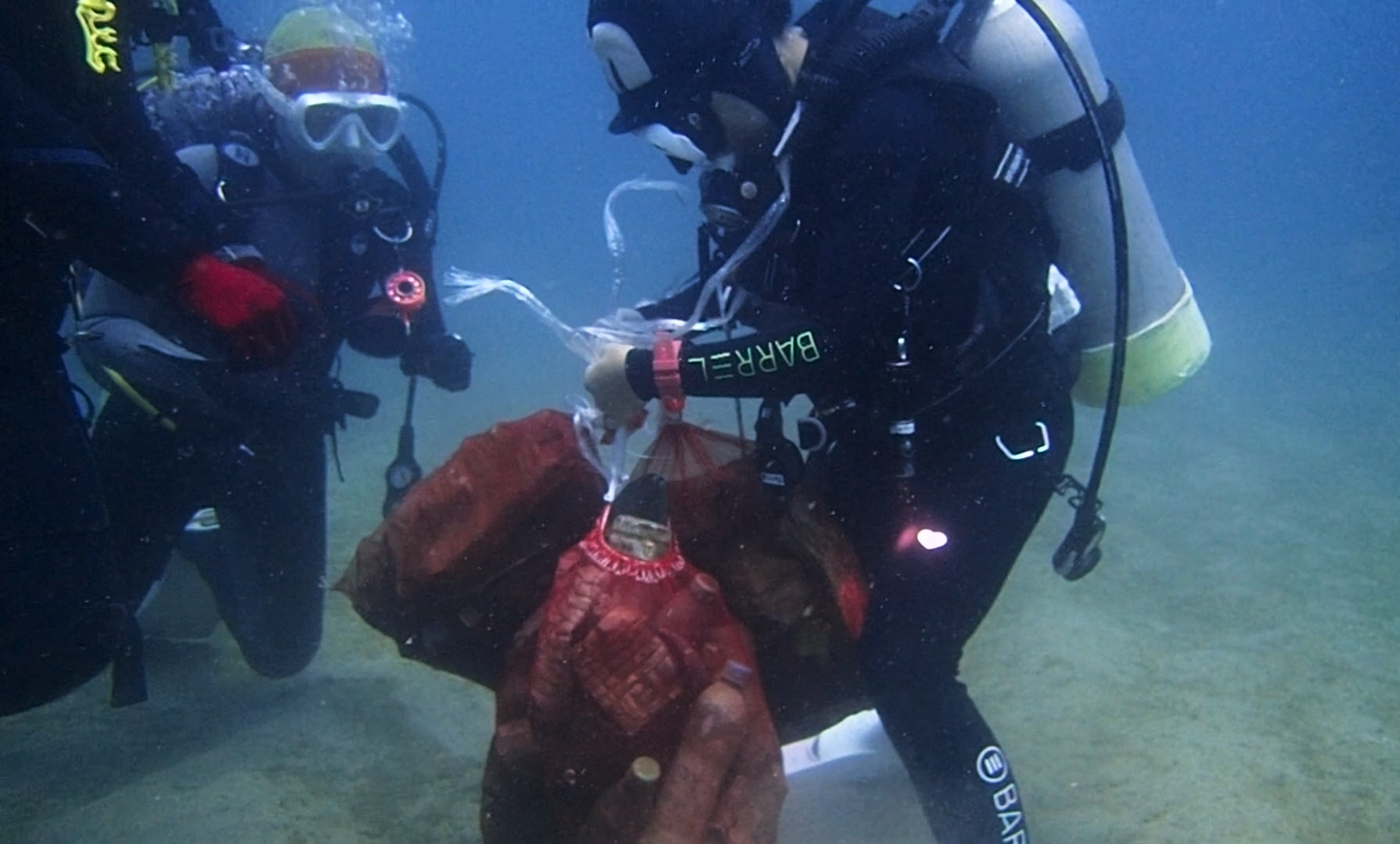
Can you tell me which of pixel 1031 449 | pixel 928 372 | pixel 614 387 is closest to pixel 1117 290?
pixel 1031 449

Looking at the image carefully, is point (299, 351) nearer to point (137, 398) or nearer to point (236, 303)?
point (137, 398)

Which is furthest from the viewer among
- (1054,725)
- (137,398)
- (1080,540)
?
(1054,725)

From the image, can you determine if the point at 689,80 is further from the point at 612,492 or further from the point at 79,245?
the point at 79,245

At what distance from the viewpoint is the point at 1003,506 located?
2.76 m

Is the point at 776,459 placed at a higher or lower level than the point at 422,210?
higher

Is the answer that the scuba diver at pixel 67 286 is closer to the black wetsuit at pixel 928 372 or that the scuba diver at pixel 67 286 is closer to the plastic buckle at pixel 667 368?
the plastic buckle at pixel 667 368

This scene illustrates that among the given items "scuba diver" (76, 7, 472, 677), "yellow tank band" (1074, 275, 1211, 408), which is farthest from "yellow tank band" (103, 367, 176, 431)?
"yellow tank band" (1074, 275, 1211, 408)

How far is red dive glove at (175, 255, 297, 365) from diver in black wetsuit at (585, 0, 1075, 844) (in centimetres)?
97

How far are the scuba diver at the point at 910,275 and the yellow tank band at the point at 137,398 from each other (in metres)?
2.51

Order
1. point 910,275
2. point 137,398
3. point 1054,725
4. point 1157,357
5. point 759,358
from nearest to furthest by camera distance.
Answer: point 910,275 → point 759,358 → point 1157,357 → point 137,398 → point 1054,725

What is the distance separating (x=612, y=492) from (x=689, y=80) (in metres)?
1.24

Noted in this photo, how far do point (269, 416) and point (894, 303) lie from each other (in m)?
3.59

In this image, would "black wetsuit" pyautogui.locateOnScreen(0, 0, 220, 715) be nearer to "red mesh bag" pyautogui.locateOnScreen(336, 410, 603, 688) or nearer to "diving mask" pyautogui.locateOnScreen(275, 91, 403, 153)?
"red mesh bag" pyautogui.locateOnScreen(336, 410, 603, 688)

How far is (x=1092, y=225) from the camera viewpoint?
2984 mm
